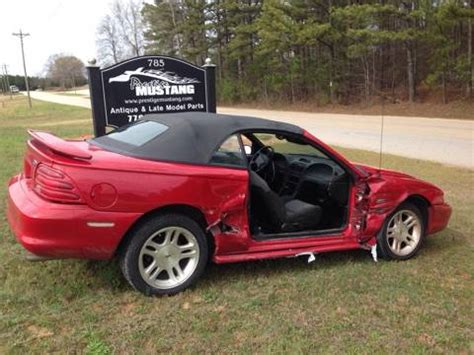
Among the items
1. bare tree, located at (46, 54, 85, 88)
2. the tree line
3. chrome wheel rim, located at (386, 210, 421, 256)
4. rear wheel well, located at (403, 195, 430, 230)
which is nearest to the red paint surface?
chrome wheel rim, located at (386, 210, 421, 256)

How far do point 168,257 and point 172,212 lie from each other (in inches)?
13.7

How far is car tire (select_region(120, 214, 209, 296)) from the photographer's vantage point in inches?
145

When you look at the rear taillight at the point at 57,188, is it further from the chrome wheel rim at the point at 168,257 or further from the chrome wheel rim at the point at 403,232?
the chrome wheel rim at the point at 403,232

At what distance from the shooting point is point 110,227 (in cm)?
354

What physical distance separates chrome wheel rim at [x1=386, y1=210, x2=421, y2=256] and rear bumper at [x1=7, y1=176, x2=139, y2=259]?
97.0 inches

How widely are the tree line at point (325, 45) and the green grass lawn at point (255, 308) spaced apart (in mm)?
22762

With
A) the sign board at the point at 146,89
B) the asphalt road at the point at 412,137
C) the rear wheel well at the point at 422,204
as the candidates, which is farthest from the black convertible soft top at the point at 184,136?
the asphalt road at the point at 412,137

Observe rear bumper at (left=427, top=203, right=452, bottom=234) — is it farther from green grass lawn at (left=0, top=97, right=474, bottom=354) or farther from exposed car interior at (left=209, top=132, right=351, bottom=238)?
exposed car interior at (left=209, top=132, right=351, bottom=238)

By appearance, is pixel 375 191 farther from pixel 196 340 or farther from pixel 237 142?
pixel 196 340

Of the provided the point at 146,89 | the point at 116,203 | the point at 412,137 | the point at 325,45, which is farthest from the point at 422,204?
the point at 325,45

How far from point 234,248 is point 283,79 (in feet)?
117

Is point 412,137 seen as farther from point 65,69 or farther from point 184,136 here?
point 65,69

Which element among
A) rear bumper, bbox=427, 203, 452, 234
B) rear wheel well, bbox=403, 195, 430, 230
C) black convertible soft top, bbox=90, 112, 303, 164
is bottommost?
rear bumper, bbox=427, 203, 452, 234

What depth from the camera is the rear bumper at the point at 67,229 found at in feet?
11.2
